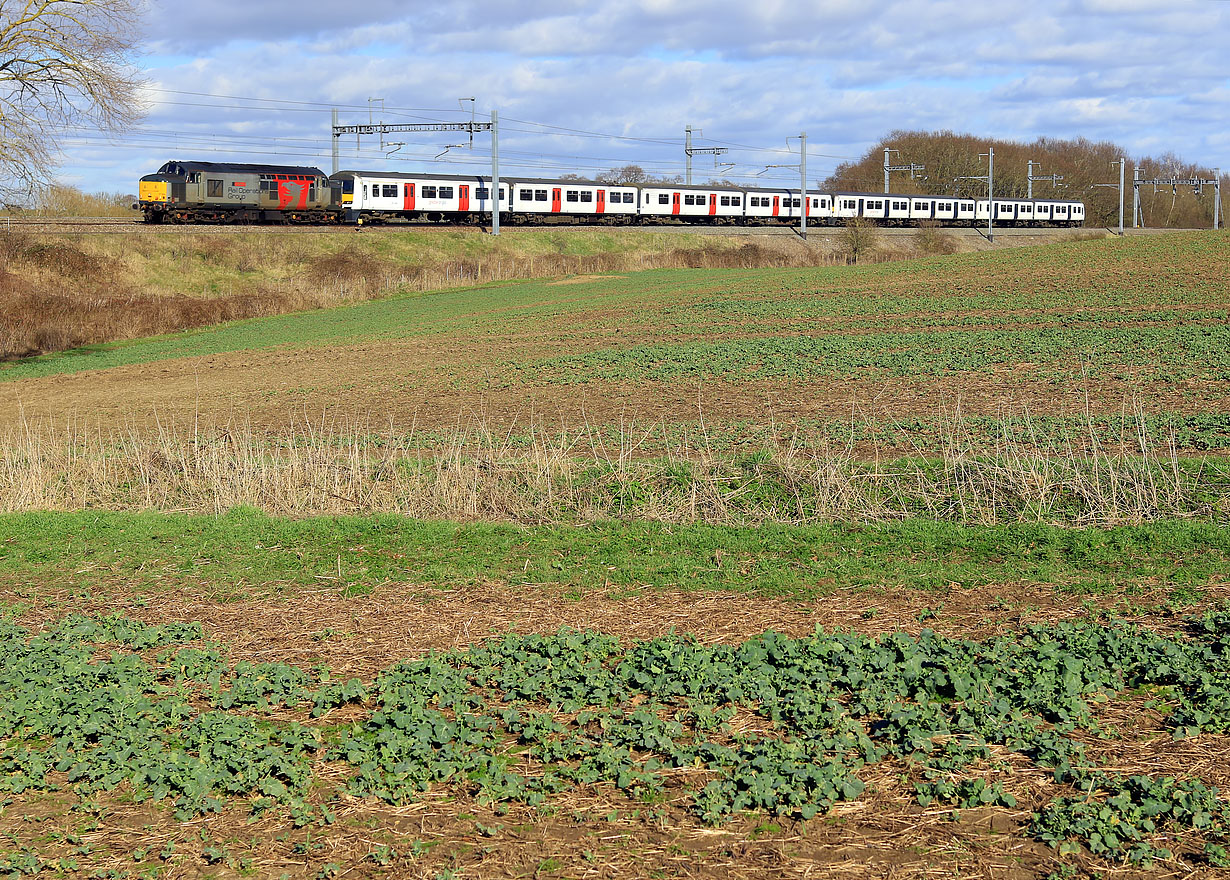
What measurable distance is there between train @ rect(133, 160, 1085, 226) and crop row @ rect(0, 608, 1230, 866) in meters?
50.2

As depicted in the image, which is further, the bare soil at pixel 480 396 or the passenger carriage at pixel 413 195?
the passenger carriage at pixel 413 195

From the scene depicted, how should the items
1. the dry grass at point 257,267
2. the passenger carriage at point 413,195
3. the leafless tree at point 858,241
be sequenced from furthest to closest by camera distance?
1. the leafless tree at point 858,241
2. the passenger carriage at point 413,195
3. the dry grass at point 257,267

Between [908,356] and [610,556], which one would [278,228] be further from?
[610,556]

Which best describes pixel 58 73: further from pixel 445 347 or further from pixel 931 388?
pixel 931 388

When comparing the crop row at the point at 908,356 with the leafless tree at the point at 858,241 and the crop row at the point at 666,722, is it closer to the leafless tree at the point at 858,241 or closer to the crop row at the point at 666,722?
the crop row at the point at 666,722

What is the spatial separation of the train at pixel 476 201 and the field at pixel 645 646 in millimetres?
38561

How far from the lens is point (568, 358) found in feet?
77.2

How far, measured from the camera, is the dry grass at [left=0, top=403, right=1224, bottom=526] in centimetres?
973

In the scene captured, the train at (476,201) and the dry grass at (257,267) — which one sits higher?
the train at (476,201)

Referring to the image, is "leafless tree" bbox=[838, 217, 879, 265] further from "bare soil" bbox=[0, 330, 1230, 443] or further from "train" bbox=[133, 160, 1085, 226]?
"bare soil" bbox=[0, 330, 1230, 443]

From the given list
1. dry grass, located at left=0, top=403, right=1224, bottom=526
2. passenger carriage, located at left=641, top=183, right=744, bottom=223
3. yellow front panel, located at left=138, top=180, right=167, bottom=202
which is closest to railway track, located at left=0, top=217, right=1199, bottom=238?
passenger carriage, located at left=641, top=183, right=744, bottom=223

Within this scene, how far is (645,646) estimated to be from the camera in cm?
638

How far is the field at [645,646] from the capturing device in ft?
14.6

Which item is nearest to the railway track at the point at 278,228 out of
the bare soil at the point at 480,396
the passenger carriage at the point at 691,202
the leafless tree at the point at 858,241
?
the passenger carriage at the point at 691,202
